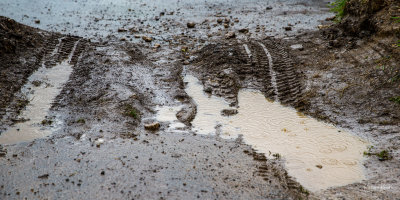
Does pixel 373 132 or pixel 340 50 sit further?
pixel 340 50

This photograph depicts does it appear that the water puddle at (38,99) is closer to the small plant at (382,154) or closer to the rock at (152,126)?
the rock at (152,126)

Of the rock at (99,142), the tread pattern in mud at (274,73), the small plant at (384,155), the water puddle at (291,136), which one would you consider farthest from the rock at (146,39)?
the small plant at (384,155)

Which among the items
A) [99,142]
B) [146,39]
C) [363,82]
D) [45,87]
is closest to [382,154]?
[363,82]

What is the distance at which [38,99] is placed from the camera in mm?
5402

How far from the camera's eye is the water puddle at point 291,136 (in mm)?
3996

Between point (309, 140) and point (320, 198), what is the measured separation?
1.35 meters

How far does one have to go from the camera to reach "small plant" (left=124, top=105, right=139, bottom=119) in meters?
4.96

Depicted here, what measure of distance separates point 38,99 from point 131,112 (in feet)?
5.95

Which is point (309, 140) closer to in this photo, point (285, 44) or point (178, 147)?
point (178, 147)

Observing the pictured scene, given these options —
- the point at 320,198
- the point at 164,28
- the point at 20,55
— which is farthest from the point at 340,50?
the point at 20,55

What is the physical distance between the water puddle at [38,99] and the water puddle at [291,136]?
2453mm

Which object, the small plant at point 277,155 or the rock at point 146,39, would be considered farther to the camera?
the rock at point 146,39

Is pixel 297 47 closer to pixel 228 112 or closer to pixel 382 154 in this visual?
pixel 228 112

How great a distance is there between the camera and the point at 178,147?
14.3ft
